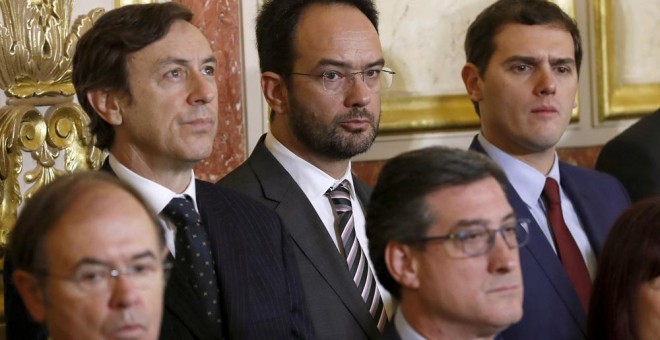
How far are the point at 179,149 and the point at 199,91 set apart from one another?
0.17 metres

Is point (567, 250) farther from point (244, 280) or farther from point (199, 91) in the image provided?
point (199, 91)

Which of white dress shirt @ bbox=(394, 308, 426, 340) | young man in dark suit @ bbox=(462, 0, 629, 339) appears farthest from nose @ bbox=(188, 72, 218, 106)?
young man in dark suit @ bbox=(462, 0, 629, 339)

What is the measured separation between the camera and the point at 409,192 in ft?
10.4

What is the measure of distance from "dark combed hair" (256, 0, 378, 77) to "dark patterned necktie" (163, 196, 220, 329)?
0.85m

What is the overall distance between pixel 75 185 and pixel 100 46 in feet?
2.64

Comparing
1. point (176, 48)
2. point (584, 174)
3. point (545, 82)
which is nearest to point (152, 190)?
point (176, 48)

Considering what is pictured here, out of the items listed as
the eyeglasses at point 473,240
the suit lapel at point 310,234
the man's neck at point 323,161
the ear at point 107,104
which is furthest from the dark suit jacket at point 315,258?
the eyeglasses at point 473,240

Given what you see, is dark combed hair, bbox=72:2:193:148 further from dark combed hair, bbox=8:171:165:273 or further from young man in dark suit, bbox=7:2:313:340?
dark combed hair, bbox=8:171:165:273

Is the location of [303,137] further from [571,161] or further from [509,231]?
[571,161]

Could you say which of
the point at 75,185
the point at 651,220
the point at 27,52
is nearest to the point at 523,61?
the point at 651,220

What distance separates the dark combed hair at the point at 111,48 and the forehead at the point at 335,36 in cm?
65

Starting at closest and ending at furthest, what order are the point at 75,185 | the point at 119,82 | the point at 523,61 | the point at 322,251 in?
the point at 75,185, the point at 119,82, the point at 322,251, the point at 523,61

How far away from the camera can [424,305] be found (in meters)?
3.12

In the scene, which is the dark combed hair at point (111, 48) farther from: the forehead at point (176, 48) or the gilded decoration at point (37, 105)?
the gilded decoration at point (37, 105)
